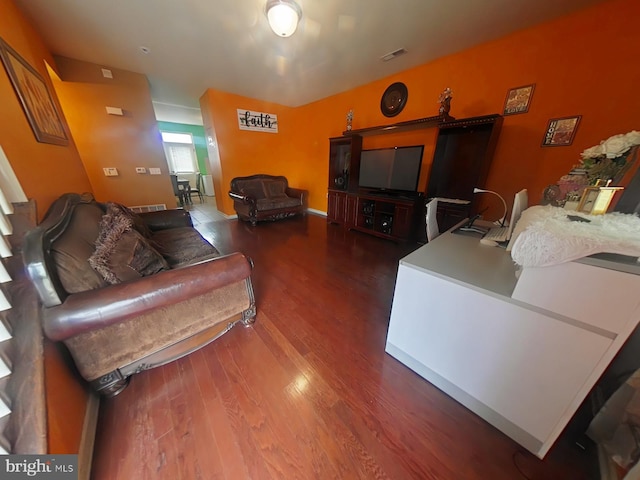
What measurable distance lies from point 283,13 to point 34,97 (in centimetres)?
198

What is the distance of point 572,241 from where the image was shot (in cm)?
63

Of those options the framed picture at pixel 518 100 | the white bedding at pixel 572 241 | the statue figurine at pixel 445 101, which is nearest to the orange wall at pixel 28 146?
the white bedding at pixel 572 241

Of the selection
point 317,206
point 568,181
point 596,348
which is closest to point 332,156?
point 317,206

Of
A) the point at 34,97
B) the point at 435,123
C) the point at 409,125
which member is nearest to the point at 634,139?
the point at 435,123

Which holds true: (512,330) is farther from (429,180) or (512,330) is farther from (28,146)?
(28,146)

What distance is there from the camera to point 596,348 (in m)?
0.67

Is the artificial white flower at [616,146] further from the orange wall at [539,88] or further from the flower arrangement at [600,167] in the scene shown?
the orange wall at [539,88]

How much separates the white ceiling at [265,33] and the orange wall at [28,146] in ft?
1.26

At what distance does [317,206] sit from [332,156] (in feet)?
4.39

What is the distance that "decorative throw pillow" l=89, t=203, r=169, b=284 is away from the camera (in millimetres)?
1012

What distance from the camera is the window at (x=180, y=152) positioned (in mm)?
7059

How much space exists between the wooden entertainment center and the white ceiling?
825mm

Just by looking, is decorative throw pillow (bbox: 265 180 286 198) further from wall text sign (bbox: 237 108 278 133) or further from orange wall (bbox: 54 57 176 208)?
orange wall (bbox: 54 57 176 208)

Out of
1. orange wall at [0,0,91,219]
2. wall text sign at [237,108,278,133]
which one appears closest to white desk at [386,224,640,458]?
orange wall at [0,0,91,219]
